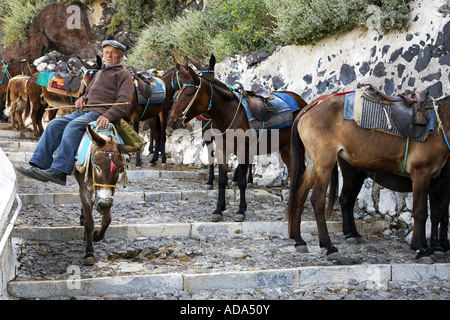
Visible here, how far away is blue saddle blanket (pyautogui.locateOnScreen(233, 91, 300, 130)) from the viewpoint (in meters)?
7.26

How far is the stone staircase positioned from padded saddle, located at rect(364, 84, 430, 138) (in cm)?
149

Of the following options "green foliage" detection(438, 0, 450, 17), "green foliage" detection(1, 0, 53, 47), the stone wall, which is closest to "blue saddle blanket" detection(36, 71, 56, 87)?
the stone wall

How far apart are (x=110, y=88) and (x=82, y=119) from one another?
0.58 m

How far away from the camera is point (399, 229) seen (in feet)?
22.3

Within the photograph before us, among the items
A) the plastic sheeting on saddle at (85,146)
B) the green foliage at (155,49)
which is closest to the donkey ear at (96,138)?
the plastic sheeting on saddle at (85,146)

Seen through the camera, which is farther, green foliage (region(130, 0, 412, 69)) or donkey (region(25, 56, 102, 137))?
donkey (region(25, 56, 102, 137))

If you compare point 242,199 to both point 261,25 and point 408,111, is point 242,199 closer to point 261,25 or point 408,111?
point 408,111

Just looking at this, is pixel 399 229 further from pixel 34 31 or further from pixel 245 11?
pixel 34 31

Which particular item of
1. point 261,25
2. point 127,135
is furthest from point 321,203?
point 261,25

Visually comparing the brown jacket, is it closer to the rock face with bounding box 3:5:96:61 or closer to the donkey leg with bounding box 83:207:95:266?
the donkey leg with bounding box 83:207:95:266

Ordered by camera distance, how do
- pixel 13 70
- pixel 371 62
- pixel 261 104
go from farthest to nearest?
pixel 13 70 → pixel 371 62 → pixel 261 104

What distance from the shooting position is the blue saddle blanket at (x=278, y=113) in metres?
7.26

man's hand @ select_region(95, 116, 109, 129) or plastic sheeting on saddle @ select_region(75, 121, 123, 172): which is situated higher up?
man's hand @ select_region(95, 116, 109, 129)

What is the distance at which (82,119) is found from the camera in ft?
17.8
